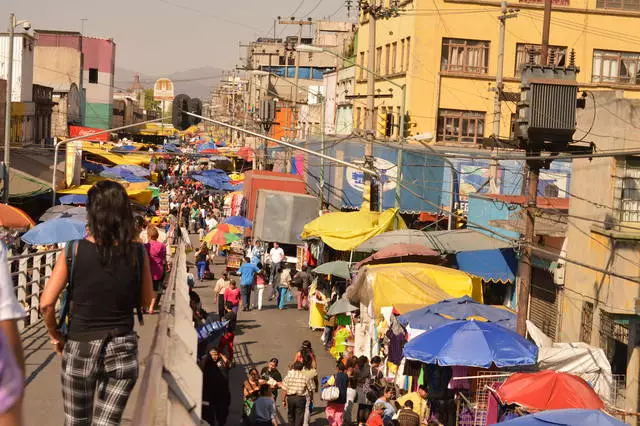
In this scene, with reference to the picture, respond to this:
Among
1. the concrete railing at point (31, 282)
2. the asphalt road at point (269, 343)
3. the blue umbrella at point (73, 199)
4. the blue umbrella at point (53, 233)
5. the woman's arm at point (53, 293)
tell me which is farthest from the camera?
the blue umbrella at point (73, 199)

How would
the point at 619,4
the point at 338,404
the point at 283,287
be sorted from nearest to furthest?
1. the point at 338,404
2. the point at 283,287
3. the point at 619,4

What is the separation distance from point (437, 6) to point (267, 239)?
18.3 m

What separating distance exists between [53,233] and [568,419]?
43.3 ft

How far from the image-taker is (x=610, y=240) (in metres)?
21.1

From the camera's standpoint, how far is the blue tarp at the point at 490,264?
26.3 metres

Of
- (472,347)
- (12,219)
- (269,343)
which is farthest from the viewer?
(269,343)

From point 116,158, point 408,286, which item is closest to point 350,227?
point 408,286

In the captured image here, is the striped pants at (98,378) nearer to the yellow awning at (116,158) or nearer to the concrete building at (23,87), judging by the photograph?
the concrete building at (23,87)

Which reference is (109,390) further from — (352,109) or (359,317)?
(352,109)

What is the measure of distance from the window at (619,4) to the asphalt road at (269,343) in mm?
26986

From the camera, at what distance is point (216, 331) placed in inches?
647

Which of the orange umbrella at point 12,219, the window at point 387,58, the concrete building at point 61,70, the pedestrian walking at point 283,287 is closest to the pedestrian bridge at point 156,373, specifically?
the orange umbrella at point 12,219

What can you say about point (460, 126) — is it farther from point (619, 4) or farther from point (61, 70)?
point (61, 70)

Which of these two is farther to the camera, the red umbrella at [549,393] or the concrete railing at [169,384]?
the red umbrella at [549,393]
